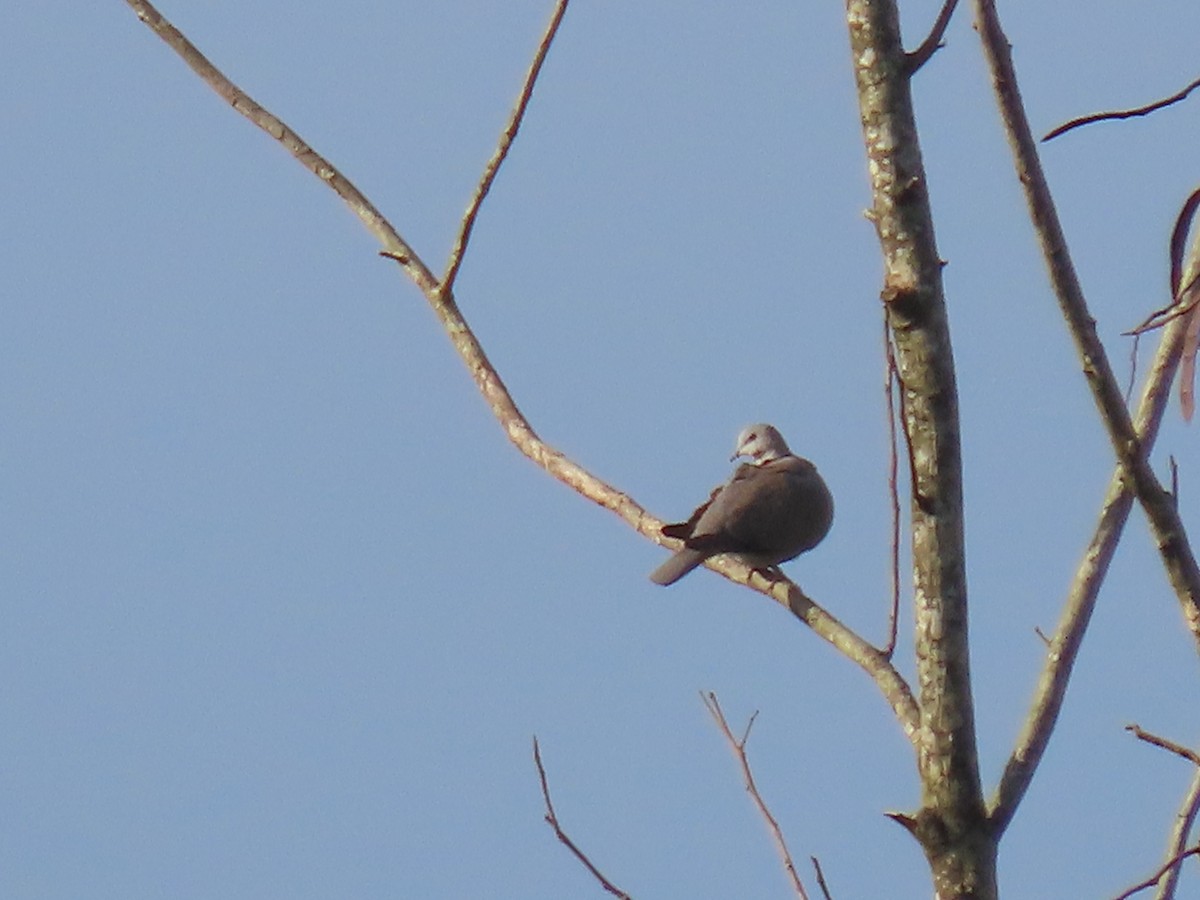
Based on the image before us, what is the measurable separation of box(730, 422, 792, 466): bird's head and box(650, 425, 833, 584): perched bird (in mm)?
891

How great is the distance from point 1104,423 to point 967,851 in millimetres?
580

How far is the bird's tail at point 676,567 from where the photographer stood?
5938 mm

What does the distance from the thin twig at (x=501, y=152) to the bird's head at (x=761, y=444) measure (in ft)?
15.7

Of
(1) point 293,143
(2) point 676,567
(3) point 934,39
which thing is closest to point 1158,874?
(3) point 934,39

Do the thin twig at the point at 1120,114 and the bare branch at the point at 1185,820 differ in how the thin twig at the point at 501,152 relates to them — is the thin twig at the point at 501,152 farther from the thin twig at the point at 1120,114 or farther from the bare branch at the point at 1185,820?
the bare branch at the point at 1185,820

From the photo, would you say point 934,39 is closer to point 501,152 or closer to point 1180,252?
point 1180,252

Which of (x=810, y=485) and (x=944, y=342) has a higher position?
(x=810, y=485)

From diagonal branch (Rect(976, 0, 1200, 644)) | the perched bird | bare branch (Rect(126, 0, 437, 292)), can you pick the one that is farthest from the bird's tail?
diagonal branch (Rect(976, 0, 1200, 644))

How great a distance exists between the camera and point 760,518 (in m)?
6.39

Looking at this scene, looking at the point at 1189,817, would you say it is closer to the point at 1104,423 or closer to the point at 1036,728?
the point at 1036,728

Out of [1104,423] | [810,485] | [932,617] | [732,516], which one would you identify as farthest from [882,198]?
[810,485]

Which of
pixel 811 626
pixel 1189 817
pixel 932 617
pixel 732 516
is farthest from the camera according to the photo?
pixel 732 516

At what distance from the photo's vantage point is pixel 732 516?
629cm

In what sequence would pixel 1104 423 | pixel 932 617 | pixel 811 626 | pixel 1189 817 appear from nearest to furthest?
pixel 1104 423, pixel 932 617, pixel 1189 817, pixel 811 626
